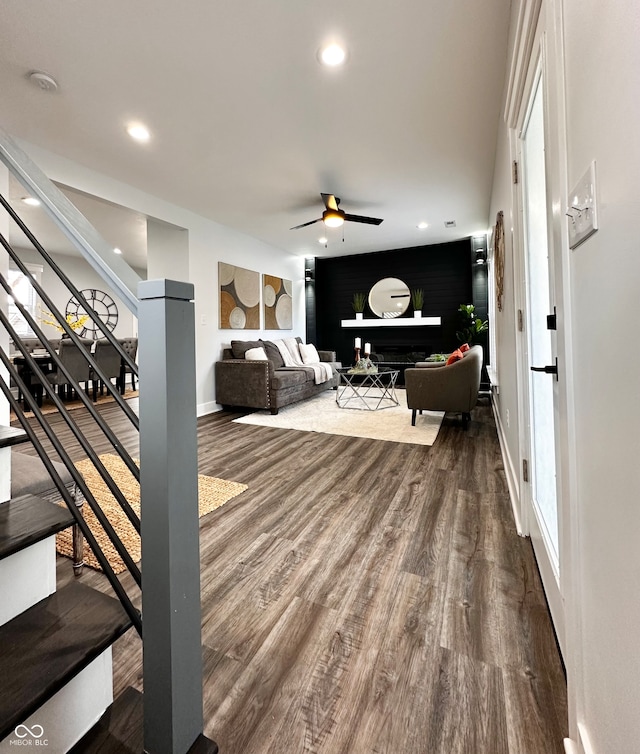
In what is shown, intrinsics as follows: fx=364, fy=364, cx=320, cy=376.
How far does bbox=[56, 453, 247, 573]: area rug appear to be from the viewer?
1.67 m

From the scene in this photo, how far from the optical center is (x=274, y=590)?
1426 mm

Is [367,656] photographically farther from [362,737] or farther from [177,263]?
[177,263]

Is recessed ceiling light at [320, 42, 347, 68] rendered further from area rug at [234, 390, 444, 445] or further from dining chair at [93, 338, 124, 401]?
dining chair at [93, 338, 124, 401]

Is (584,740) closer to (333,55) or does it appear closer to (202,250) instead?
(333,55)

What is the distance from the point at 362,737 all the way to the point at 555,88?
1732mm

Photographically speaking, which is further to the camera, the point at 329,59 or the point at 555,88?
the point at 329,59

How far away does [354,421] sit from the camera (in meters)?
4.26

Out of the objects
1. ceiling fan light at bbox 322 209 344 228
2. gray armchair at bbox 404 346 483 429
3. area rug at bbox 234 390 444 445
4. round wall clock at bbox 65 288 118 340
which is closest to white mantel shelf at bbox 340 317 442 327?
area rug at bbox 234 390 444 445

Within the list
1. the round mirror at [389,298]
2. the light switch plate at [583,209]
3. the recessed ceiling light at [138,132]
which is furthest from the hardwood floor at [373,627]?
the round mirror at [389,298]

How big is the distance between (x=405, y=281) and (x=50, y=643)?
7.10 metres

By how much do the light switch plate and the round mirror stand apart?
641cm

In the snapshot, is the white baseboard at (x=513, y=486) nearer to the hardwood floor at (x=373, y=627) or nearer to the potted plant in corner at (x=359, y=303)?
the hardwood floor at (x=373, y=627)

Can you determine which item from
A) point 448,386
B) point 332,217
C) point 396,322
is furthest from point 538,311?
point 396,322

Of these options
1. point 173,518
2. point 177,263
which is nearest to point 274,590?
point 173,518
